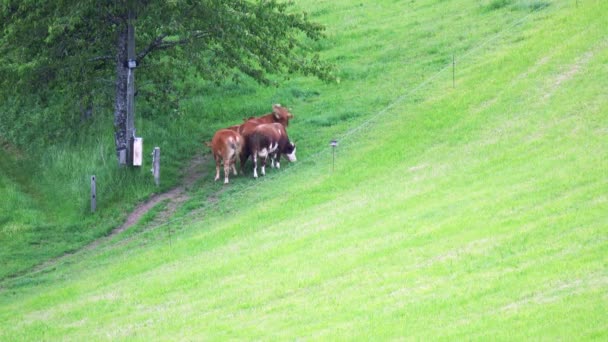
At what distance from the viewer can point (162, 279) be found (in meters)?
22.8

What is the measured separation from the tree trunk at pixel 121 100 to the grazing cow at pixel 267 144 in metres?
3.59

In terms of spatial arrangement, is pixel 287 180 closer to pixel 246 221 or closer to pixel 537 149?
pixel 246 221

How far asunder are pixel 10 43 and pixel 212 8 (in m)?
5.88

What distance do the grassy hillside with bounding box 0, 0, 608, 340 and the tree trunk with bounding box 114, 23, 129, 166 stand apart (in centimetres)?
256

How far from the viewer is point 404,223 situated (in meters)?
22.4

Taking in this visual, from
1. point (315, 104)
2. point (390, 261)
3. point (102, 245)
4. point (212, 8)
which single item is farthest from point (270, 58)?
point (390, 261)

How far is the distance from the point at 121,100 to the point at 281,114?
4676mm

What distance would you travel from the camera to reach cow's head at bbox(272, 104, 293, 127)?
33312mm

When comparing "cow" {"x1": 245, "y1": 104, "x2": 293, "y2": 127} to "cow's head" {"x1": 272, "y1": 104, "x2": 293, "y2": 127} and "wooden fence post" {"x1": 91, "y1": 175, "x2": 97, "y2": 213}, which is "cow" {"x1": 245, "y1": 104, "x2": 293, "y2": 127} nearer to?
"cow's head" {"x1": 272, "y1": 104, "x2": 293, "y2": 127}

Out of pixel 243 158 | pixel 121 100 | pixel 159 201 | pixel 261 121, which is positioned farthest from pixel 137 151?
pixel 261 121

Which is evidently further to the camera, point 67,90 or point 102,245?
point 67,90

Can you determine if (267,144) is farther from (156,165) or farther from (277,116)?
(156,165)

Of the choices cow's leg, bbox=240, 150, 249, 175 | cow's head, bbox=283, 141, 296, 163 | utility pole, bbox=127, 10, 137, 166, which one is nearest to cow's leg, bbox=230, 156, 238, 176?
cow's leg, bbox=240, 150, 249, 175

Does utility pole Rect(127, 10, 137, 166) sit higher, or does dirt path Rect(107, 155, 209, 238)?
utility pole Rect(127, 10, 137, 166)
